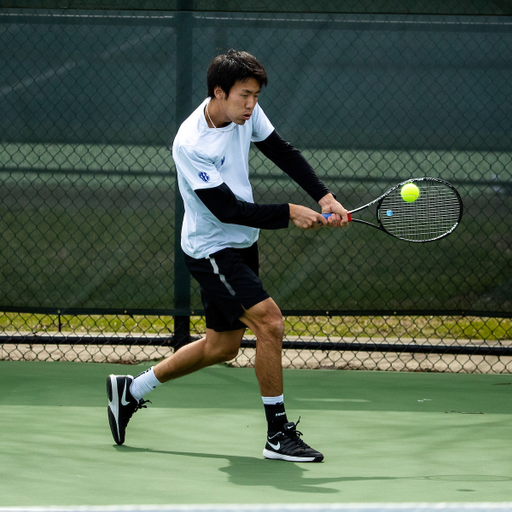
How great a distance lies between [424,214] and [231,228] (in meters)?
0.96

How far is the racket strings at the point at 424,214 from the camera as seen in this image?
3441 millimetres

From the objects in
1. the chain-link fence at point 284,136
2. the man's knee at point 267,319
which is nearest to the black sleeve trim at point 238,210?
the man's knee at point 267,319

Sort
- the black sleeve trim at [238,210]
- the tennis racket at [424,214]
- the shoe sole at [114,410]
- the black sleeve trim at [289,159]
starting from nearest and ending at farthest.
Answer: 1. the black sleeve trim at [238,210]
2. the shoe sole at [114,410]
3. the black sleeve trim at [289,159]
4. the tennis racket at [424,214]

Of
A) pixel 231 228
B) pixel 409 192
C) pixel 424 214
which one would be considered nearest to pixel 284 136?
pixel 424 214

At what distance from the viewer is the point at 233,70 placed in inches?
111

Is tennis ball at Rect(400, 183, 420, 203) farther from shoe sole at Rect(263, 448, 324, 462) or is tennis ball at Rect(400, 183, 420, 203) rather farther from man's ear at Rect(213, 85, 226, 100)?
shoe sole at Rect(263, 448, 324, 462)

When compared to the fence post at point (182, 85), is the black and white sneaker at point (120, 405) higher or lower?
lower

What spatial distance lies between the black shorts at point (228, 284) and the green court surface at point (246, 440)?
549 mm

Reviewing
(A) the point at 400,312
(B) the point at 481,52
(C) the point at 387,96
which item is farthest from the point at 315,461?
(B) the point at 481,52

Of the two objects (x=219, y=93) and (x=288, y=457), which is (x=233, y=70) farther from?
(x=288, y=457)

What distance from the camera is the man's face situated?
2.84 m

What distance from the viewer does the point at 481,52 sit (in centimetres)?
444

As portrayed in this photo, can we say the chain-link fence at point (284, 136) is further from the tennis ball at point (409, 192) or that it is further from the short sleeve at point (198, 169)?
the short sleeve at point (198, 169)

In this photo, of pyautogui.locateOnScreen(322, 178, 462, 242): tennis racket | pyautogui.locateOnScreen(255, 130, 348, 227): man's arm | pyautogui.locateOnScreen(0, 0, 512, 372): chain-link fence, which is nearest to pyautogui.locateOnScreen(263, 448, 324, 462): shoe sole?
pyautogui.locateOnScreen(255, 130, 348, 227): man's arm
